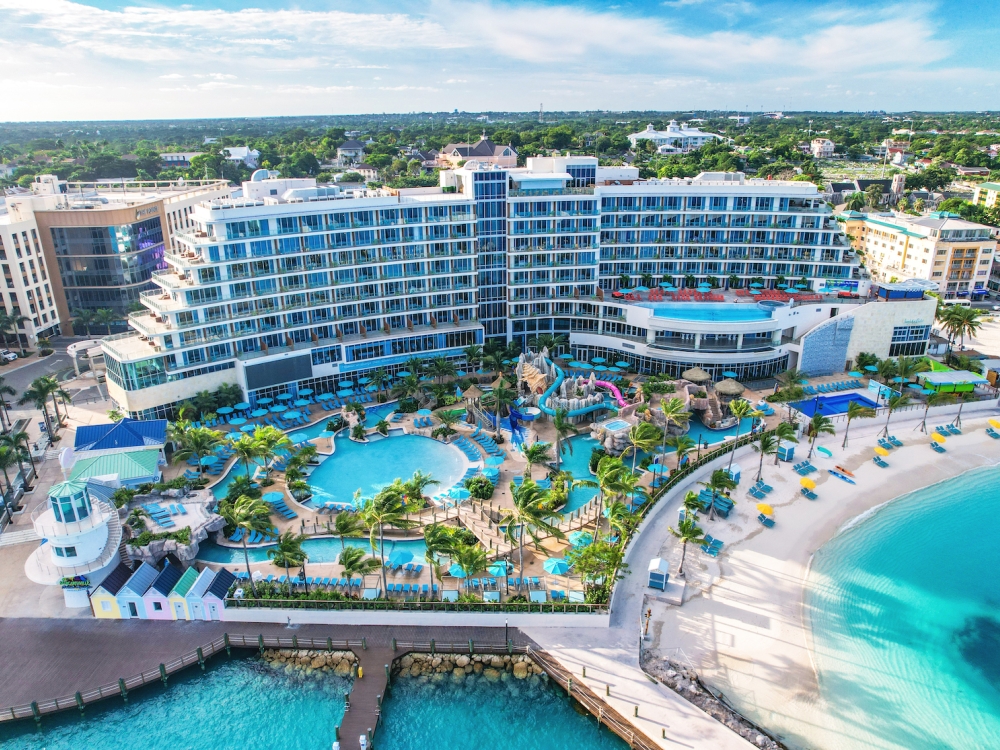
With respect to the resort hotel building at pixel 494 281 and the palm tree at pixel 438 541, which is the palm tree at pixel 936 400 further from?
the palm tree at pixel 438 541

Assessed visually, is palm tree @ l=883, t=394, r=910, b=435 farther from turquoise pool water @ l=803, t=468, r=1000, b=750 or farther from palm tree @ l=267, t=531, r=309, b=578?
palm tree @ l=267, t=531, r=309, b=578

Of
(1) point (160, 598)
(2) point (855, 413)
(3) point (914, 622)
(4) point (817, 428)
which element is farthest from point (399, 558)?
(2) point (855, 413)

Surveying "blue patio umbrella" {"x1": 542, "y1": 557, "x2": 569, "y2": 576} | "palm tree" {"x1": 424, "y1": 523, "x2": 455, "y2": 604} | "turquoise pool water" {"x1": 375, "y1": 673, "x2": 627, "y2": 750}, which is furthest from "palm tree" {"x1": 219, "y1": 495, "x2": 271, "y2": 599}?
"blue patio umbrella" {"x1": 542, "y1": 557, "x2": 569, "y2": 576}

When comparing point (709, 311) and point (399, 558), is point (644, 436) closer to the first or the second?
point (399, 558)

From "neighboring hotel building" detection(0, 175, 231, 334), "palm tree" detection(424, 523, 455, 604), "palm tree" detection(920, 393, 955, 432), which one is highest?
"neighboring hotel building" detection(0, 175, 231, 334)

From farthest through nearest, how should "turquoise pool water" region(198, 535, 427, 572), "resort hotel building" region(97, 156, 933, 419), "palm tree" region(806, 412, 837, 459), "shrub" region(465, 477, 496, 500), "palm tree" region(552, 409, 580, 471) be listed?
"resort hotel building" region(97, 156, 933, 419)
"palm tree" region(806, 412, 837, 459)
"palm tree" region(552, 409, 580, 471)
"shrub" region(465, 477, 496, 500)
"turquoise pool water" region(198, 535, 427, 572)

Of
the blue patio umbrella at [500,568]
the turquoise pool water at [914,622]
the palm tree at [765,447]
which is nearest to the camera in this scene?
the turquoise pool water at [914,622]

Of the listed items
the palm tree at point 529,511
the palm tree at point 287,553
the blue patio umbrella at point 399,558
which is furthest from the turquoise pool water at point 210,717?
the palm tree at point 529,511
